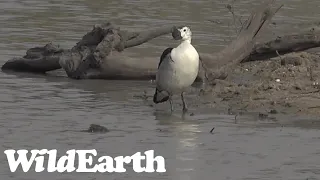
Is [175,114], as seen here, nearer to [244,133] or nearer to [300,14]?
[244,133]

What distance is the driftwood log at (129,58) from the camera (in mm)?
12250

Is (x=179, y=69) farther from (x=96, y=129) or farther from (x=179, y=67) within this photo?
(x=96, y=129)

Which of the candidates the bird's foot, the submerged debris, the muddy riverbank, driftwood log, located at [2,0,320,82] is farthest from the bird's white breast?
driftwood log, located at [2,0,320,82]

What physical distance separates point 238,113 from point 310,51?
4.41 m

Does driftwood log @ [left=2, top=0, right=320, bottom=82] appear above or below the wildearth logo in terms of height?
above

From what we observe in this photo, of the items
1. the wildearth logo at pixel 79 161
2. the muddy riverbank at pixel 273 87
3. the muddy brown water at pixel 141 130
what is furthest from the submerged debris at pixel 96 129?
the muddy riverbank at pixel 273 87

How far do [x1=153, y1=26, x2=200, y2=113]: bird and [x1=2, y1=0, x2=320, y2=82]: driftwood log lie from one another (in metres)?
1.60

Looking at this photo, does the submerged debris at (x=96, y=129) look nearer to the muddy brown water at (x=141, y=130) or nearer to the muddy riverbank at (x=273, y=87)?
the muddy brown water at (x=141, y=130)

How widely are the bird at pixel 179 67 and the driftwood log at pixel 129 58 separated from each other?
160cm

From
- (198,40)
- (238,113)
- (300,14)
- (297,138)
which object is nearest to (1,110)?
(238,113)

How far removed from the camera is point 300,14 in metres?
18.9

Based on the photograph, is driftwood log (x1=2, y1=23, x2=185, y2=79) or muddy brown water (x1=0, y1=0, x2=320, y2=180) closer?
muddy brown water (x1=0, y1=0, x2=320, y2=180)

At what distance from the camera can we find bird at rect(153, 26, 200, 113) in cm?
1031

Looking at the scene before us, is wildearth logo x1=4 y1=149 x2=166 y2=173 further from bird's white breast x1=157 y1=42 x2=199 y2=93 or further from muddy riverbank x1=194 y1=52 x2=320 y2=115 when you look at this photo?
muddy riverbank x1=194 y1=52 x2=320 y2=115
